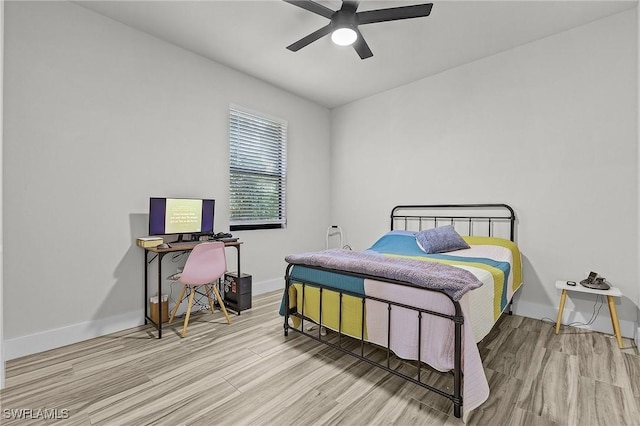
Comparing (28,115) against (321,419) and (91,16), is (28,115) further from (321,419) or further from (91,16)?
(321,419)

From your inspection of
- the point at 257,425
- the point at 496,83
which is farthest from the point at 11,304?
the point at 496,83

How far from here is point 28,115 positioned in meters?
2.29

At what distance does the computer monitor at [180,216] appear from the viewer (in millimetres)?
2797

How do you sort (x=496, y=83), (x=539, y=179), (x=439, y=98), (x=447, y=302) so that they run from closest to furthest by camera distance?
1. (x=447, y=302)
2. (x=539, y=179)
3. (x=496, y=83)
4. (x=439, y=98)

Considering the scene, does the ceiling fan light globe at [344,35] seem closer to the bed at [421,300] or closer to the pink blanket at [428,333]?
the bed at [421,300]

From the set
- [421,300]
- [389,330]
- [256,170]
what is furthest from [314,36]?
[389,330]

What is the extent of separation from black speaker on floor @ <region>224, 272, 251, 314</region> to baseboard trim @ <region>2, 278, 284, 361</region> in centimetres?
85

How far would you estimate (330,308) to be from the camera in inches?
90.9

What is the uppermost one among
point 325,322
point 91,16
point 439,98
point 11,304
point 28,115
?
point 91,16

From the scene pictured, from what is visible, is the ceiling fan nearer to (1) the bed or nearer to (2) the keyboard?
(1) the bed

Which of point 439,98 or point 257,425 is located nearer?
point 257,425

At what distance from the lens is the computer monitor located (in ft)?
9.18

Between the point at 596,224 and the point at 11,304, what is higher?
the point at 596,224

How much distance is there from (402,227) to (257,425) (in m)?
3.10
